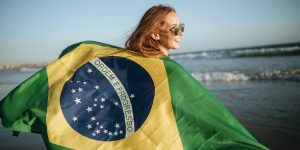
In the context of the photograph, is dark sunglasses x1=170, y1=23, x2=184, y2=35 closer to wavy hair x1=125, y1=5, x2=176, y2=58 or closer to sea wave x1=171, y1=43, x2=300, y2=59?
wavy hair x1=125, y1=5, x2=176, y2=58

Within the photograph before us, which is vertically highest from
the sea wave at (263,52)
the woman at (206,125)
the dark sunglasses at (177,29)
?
the dark sunglasses at (177,29)

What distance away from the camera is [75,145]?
249 centimetres

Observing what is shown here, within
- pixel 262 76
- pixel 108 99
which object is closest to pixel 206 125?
pixel 108 99

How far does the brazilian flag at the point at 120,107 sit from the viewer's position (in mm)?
2365

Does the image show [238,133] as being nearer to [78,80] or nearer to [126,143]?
[126,143]

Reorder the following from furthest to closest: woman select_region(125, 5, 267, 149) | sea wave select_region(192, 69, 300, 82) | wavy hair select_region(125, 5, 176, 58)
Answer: sea wave select_region(192, 69, 300, 82) → wavy hair select_region(125, 5, 176, 58) → woman select_region(125, 5, 267, 149)

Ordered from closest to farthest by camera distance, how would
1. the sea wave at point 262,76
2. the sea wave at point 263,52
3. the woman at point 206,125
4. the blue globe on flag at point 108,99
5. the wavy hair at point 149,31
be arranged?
the woman at point 206,125 < the blue globe on flag at point 108,99 < the wavy hair at point 149,31 < the sea wave at point 262,76 < the sea wave at point 263,52

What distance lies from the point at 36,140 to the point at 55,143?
3.79m

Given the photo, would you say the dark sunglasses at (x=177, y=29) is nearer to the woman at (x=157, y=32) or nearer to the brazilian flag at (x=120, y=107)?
the woman at (x=157, y=32)

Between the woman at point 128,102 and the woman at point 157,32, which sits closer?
the woman at point 128,102

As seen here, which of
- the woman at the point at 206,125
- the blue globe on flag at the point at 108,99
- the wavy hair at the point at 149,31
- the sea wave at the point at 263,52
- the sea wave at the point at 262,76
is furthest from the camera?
the sea wave at the point at 263,52

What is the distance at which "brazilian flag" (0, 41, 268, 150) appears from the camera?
2.37 m

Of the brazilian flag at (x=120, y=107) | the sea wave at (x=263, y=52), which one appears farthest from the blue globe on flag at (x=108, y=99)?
the sea wave at (x=263, y=52)

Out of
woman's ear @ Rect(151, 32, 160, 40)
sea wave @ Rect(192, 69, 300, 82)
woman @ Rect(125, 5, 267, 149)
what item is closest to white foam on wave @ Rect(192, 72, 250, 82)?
sea wave @ Rect(192, 69, 300, 82)
